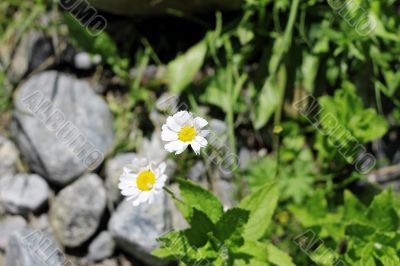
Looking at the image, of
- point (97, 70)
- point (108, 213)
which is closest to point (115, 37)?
point (97, 70)

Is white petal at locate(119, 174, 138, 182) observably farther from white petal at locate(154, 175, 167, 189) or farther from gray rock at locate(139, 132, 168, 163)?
gray rock at locate(139, 132, 168, 163)

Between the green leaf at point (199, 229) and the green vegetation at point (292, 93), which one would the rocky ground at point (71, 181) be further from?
the green leaf at point (199, 229)

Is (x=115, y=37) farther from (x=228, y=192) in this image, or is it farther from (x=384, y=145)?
(x=384, y=145)

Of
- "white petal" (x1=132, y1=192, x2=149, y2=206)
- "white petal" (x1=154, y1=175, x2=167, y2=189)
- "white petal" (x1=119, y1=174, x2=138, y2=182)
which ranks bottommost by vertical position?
"white petal" (x1=132, y1=192, x2=149, y2=206)

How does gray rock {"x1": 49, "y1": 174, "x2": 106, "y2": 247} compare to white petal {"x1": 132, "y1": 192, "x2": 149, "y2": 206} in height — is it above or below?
below

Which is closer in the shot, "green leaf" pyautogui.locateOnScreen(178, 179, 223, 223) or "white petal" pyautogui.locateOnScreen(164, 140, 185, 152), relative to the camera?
"white petal" pyautogui.locateOnScreen(164, 140, 185, 152)

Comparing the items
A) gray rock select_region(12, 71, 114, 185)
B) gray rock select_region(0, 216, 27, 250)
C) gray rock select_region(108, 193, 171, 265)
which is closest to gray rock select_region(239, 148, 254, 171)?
gray rock select_region(108, 193, 171, 265)

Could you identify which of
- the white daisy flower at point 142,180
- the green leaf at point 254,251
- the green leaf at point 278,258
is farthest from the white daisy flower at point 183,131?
the green leaf at point 278,258
